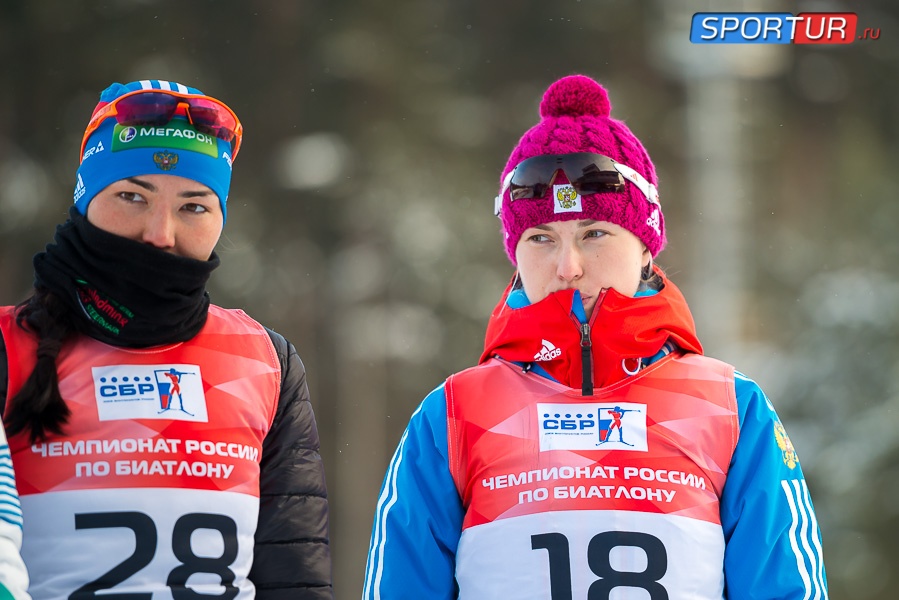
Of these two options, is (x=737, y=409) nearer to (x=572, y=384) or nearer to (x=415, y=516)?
(x=572, y=384)

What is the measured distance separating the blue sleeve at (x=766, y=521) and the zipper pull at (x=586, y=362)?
37cm

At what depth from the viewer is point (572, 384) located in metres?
2.80

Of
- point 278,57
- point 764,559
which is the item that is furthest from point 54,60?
point 764,559

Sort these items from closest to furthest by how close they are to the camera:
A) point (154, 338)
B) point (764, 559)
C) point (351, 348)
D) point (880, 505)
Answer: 1. point (764, 559)
2. point (154, 338)
3. point (880, 505)
4. point (351, 348)

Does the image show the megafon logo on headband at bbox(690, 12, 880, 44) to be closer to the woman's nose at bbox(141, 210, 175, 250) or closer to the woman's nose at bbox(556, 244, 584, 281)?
the woman's nose at bbox(556, 244, 584, 281)

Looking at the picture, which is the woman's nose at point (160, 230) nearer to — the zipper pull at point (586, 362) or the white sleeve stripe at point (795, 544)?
the zipper pull at point (586, 362)

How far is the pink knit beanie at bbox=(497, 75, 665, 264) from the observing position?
287 cm

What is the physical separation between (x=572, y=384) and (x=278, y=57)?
8381 millimetres

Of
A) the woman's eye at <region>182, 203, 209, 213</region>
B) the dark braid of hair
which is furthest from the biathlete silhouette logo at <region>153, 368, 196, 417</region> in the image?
the woman's eye at <region>182, 203, 209, 213</region>

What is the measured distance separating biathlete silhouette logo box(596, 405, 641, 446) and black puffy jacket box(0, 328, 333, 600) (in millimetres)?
743

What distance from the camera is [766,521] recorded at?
2590mm

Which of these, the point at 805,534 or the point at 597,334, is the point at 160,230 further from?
the point at 805,534

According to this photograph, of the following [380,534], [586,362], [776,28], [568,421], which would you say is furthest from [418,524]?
[776,28]

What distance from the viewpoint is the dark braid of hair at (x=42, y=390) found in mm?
2549
